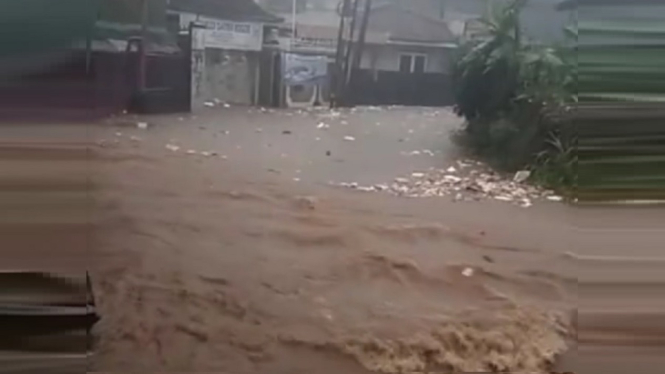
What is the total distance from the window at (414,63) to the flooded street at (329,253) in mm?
94

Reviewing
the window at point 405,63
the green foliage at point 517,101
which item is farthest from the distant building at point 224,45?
the green foliage at point 517,101

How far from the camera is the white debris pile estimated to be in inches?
68.9

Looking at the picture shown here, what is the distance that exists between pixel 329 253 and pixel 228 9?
61cm

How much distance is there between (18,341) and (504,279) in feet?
3.71

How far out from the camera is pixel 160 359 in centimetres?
180

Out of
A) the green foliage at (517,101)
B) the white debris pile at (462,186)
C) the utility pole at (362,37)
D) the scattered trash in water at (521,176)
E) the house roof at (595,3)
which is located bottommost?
the white debris pile at (462,186)

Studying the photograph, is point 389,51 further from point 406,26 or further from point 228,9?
point 228,9

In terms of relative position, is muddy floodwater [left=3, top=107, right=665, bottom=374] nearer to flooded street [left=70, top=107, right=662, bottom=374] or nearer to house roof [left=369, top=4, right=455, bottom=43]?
flooded street [left=70, top=107, right=662, bottom=374]

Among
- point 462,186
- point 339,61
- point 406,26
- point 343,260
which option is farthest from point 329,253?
point 406,26

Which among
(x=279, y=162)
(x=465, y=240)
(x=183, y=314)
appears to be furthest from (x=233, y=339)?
(x=465, y=240)

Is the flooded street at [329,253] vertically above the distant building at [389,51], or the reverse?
the distant building at [389,51]

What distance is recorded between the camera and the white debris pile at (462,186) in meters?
1.75

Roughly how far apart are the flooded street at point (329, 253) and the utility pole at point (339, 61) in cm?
5

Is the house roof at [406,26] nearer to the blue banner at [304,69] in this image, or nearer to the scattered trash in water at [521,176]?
the blue banner at [304,69]
